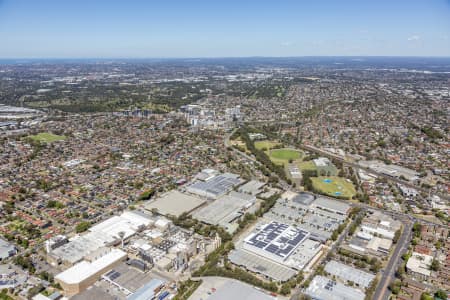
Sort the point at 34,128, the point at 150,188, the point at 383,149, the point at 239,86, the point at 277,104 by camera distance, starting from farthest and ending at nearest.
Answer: the point at 239,86, the point at 277,104, the point at 34,128, the point at 383,149, the point at 150,188

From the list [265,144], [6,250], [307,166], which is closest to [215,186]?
[307,166]

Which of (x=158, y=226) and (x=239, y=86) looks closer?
(x=158, y=226)

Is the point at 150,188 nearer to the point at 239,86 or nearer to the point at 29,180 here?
the point at 29,180

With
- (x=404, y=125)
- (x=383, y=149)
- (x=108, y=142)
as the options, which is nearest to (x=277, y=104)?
(x=404, y=125)

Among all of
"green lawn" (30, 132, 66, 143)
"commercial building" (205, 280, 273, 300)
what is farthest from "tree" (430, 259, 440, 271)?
"green lawn" (30, 132, 66, 143)

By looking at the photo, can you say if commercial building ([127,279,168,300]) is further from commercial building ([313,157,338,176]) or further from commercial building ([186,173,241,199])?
commercial building ([313,157,338,176])

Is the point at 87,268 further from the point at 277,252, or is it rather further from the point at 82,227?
the point at 277,252
